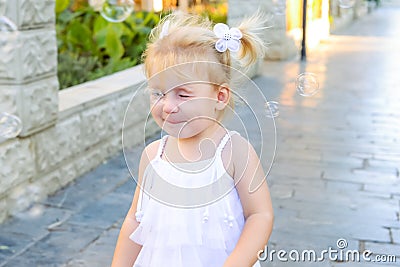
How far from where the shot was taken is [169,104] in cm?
180

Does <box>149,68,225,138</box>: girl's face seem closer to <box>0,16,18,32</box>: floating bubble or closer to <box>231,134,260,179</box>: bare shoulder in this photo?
<box>231,134,260,179</box>: bare shoulder

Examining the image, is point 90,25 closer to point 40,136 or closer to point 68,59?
point 68,59

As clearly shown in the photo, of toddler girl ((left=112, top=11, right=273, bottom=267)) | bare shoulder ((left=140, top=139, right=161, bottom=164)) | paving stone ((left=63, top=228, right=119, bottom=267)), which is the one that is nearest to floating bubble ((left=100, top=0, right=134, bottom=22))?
paving stone ((left=63, top=228, right=119, bottom=267))

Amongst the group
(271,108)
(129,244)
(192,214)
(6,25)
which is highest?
(6,25)

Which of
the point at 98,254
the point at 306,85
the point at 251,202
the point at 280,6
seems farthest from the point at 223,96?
the point at 280,6

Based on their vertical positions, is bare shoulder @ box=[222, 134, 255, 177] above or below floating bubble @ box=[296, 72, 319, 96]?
above

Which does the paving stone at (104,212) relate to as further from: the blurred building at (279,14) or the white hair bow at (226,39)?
the blurred building at (279,14)

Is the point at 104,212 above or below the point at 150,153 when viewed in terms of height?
below

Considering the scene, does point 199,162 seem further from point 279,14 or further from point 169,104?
point 279,14

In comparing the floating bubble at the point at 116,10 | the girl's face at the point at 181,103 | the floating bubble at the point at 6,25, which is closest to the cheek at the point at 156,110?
the girl's face at the point at 181,103

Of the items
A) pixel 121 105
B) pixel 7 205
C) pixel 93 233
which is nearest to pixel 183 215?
pixel 93 233

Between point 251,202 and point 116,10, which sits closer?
point 251,202

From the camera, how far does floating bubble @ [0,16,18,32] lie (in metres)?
4.04

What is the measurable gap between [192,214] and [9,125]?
91.6 inches
